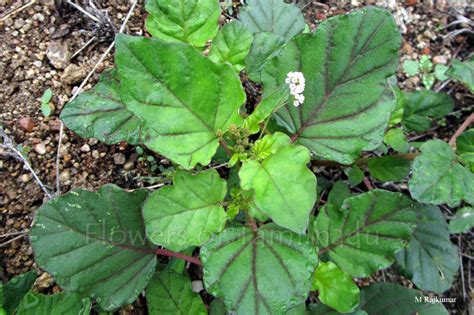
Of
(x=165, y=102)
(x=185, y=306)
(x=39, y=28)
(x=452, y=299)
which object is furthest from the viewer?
(x=452, y=299)

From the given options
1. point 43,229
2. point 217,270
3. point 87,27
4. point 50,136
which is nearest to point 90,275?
point 43,229

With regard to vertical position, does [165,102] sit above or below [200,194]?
above

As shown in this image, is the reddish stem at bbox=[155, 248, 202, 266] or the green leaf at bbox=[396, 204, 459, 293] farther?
the green leaf at bbox=[396, 204, 459, 293]

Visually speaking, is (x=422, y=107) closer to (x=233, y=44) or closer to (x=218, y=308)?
(x=233, y=44)

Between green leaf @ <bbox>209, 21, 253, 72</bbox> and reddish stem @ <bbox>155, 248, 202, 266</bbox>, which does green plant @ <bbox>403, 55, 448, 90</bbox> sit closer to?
green leaf @ <bbox>209, 21, 253, 72</bbox>

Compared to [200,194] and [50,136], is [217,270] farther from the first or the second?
[50,136]

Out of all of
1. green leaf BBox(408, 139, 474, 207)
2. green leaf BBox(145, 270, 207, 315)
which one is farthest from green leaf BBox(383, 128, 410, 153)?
green leaf BBox(145, 270, 207, 315)
